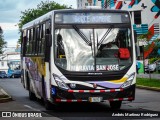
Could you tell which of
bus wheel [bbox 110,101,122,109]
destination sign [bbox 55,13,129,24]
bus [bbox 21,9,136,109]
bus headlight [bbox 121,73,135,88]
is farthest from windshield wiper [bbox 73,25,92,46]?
bus wheel [bbox 110,101,122,109]

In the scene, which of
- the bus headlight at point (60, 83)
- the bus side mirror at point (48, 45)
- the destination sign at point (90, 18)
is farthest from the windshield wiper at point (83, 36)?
the bus headlight at point (60, 83)

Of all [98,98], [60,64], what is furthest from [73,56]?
[98,98]

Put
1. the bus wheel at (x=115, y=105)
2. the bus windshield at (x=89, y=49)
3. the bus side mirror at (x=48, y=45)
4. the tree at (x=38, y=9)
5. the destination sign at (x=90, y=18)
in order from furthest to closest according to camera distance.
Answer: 1. the tree at (x=38, y=9)
2. the bus wheel at (x=115, y=105)
3. the destination sign at (x=90, y=18)
4. the bus side mirror at (x=48, y=45)
5. the bus windshield at (x=89, y=49)

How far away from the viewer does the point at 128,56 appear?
15359 mm

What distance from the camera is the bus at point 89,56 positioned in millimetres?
14820

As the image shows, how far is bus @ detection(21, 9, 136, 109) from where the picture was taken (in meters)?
14.8

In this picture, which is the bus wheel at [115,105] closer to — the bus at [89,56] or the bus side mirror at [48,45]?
the bus at [89,56]

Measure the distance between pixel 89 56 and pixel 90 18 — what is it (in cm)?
129

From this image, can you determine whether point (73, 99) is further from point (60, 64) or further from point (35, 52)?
point (35, 52)

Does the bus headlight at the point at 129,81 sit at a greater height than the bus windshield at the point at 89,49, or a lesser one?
lesser

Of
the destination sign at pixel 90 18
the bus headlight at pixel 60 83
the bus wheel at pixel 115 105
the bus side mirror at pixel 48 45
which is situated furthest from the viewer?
the bus wheel at pixel 115 105

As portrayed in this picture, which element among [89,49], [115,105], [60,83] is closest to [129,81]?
[89,49]

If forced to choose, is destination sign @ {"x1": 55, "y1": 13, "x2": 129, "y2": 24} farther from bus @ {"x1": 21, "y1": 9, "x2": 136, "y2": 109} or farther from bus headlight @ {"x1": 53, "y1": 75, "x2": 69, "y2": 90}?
bus headlight @ {"x1": 53, "y1": 75, "x2": 69, "y2": 90}

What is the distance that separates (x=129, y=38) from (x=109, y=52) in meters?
0.86
